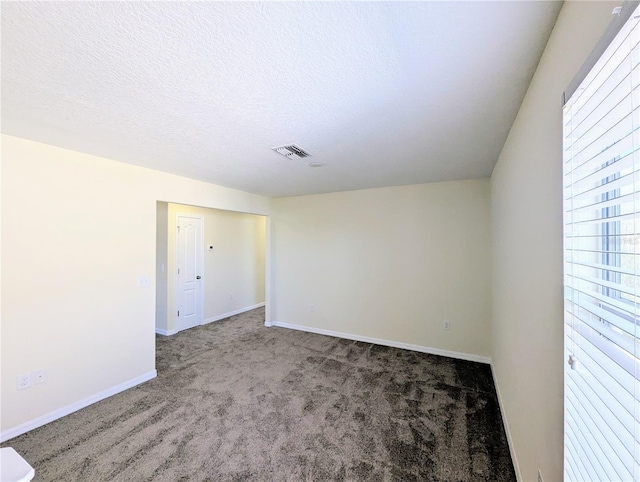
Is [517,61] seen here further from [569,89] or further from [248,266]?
[248,266]

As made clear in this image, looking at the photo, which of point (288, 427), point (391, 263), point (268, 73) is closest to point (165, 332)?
point (288, 427)

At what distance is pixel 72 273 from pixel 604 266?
144 inches

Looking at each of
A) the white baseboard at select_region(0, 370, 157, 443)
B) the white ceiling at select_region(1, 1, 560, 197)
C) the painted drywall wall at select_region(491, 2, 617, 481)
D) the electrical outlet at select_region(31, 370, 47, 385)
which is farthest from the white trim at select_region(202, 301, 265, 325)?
the painted drywall wall at select_region(491, 2, 617, 481)

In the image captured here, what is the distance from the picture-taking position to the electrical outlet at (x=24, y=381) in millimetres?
2232

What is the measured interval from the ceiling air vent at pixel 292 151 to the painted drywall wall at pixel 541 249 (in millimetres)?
1660

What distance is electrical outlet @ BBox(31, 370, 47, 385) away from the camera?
7.56 feet

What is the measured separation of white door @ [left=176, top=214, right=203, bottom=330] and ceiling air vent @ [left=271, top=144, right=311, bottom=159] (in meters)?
3.27

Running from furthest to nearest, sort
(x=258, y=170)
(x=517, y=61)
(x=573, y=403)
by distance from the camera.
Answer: (x=258, y=170), (x=517, y=61), (x=573, y=403)

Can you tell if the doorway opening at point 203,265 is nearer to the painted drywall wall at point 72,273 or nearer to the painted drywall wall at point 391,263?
the painted drywall wall at point 391,263

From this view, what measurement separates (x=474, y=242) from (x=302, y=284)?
2.91 metres

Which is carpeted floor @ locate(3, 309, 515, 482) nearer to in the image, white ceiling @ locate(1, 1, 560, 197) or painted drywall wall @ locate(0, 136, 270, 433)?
painted drywall wall @ locate(0, 136, 270, 433)

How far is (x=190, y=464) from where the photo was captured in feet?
6.18

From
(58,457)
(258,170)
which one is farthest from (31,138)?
(58,457)

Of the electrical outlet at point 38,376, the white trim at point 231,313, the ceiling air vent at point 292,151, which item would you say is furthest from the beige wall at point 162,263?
the ceiling air vent at point 292,151
